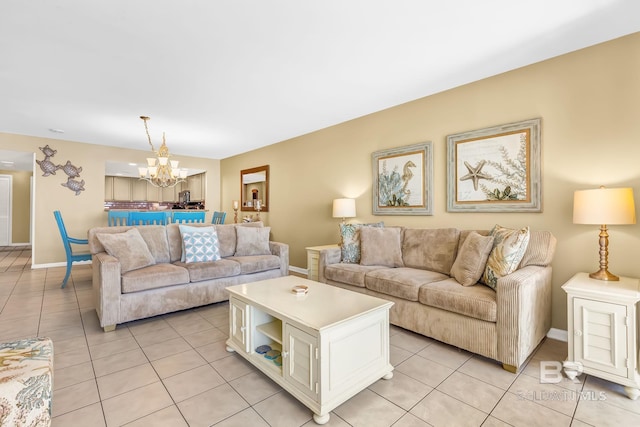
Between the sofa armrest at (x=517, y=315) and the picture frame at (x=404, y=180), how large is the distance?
1472 millimetres

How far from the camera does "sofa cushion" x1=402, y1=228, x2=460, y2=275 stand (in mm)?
2918

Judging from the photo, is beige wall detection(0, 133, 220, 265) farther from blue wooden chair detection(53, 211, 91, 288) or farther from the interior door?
the interior door

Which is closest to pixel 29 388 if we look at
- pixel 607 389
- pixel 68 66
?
pixel 68 66

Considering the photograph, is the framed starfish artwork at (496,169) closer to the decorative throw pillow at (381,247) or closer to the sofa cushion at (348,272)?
the decorative throw pillow at (381,247)

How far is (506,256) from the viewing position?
7.42 feet

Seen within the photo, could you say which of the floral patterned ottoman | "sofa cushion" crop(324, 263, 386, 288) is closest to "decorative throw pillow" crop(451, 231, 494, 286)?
"sofa cushion" crop(324, 263, 386, 288)

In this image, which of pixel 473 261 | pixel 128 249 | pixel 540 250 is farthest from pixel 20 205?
pixel 540 250

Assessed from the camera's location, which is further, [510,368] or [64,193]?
[64,193]

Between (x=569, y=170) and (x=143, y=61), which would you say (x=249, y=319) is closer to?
(x=143, y=61)

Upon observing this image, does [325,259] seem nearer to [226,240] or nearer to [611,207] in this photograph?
[226,240]

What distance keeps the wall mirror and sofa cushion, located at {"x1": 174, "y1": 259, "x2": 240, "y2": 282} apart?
2.61 m

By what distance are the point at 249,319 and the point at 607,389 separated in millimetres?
Result: 2314

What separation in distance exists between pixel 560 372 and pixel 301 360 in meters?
1.79

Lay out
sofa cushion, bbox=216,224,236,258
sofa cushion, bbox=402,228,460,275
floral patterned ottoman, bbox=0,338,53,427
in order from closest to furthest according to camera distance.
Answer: floral patterned ottoman, bbox=0,338,53,427
sofa cushion, bbox=402,228,460,275
sofa cushion, bbox=216,224,236,258
